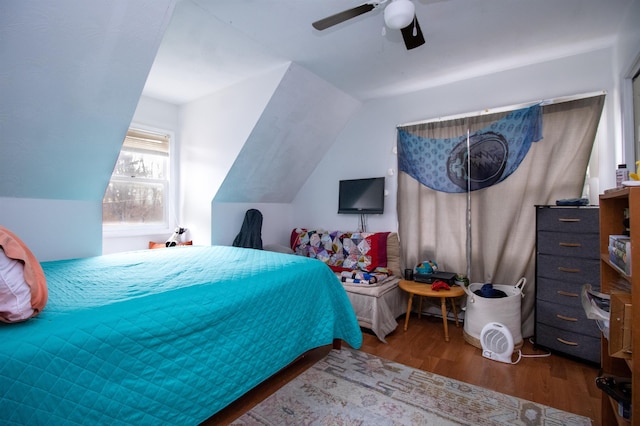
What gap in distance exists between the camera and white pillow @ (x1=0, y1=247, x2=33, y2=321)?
107cm

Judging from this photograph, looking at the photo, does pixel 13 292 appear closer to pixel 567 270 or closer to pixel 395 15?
pixel 395 15

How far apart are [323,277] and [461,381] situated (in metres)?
1.17

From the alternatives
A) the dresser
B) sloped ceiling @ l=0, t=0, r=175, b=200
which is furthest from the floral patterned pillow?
sloped ceiling @ l=0, t=0, r=175, b=200

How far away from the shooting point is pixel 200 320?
4.90 ft

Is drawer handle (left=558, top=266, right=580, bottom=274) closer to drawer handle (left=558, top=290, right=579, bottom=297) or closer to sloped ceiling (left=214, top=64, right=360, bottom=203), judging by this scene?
drawer handle (left=558, top=290, right=579, bottom=297)

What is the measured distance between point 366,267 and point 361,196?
888 mm

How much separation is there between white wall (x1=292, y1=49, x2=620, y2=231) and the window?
5.82 ft

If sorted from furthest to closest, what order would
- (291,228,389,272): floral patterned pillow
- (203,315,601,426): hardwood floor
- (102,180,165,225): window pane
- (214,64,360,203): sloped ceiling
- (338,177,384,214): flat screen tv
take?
1. (338,177,384,214): flat screen tv
2. (102,180,165,225): window pane
3. (291,228,389,272): floral patterned pillow
4. (214,64,360,203): sloped ceiling
5. (203,315,601,426): hardwood floor

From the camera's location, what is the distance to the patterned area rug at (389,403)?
1.68 m

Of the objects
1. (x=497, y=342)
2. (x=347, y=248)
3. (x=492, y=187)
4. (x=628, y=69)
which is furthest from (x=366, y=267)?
(x=628, y=69)

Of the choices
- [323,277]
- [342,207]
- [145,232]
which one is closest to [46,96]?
[145,232]

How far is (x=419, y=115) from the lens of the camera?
341cm

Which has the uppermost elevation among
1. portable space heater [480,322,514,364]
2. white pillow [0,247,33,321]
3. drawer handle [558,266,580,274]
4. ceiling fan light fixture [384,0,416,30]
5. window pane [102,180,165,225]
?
ceiling fan light fixture [384,0,416,30]

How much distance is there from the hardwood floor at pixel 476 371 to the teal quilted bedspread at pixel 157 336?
243mm
